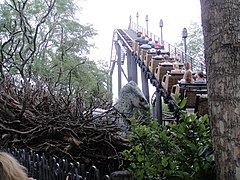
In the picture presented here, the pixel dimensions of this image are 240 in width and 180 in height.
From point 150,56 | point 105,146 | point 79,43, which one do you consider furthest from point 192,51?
point 105,146

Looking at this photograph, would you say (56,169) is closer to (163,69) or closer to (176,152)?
(176,152)

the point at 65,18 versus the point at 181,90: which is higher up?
the point at 65,18

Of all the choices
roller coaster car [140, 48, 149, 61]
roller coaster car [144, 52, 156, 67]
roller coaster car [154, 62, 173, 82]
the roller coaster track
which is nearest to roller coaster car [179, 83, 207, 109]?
the roller coaster track

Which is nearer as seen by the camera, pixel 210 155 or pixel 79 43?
pixel 210 155

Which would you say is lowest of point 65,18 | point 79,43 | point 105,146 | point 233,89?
point 105,146

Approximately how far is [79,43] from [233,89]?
15.4 meters

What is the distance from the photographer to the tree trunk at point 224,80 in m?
1.63

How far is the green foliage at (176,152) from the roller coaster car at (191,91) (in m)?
3.71

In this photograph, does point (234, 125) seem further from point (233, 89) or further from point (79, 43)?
point (79, 43)

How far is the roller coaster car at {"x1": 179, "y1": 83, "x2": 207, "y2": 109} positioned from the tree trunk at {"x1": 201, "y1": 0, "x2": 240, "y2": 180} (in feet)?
13.1

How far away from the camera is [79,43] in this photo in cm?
1677

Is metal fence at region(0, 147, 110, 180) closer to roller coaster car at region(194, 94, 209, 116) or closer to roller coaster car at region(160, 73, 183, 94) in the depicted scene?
roller coaster car at region(194, 94, 209, 116)

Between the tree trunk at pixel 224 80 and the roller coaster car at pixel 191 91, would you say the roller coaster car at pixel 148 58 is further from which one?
the tree trunk at pixel 224 80

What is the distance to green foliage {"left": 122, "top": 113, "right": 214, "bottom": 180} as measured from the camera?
1814 mm
